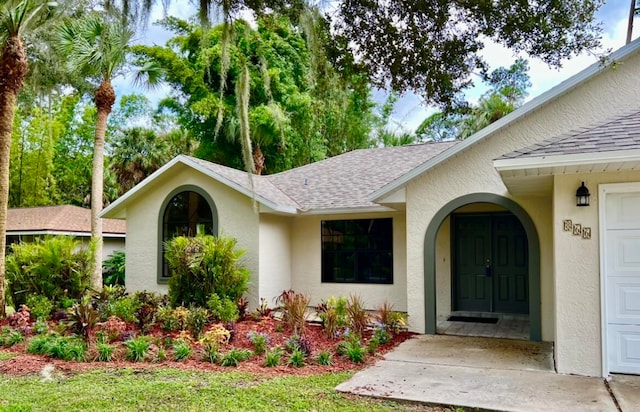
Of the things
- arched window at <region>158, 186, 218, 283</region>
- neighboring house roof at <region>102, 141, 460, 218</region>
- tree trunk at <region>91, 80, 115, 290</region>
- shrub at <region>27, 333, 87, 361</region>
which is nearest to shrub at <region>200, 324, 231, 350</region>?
shrub at <region>27, 333, 87, 361</region>

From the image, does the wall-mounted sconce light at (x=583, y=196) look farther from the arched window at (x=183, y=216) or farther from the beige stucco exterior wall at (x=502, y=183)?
the arched window at (x=183, y=216)

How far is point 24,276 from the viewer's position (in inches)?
457

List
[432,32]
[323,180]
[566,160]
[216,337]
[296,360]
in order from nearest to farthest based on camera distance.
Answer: [432,32], [566,160], [296,360], [216,337], [323,180]

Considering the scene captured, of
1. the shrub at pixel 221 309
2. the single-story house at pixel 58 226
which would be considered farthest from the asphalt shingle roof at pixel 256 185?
the single-story house at pixel 58 226

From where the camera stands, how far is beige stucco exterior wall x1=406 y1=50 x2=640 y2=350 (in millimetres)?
8055

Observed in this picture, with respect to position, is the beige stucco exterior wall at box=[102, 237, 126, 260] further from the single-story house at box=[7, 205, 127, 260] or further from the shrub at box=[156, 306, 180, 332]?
the shrub at box=[156, 306, 180, 332]

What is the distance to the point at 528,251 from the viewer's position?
908 centimetres

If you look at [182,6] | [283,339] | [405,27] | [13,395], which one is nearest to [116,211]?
[283,339]

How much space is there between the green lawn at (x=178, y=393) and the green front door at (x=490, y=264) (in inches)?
233

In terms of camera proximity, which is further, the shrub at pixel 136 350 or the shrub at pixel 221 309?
the shrub at pixel 221 309

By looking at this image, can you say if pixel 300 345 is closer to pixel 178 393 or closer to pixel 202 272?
pixel 178 393

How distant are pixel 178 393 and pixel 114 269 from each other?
44.3 ft

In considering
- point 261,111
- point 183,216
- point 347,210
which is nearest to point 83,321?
point 183,216

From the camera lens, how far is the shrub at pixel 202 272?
10.2m
